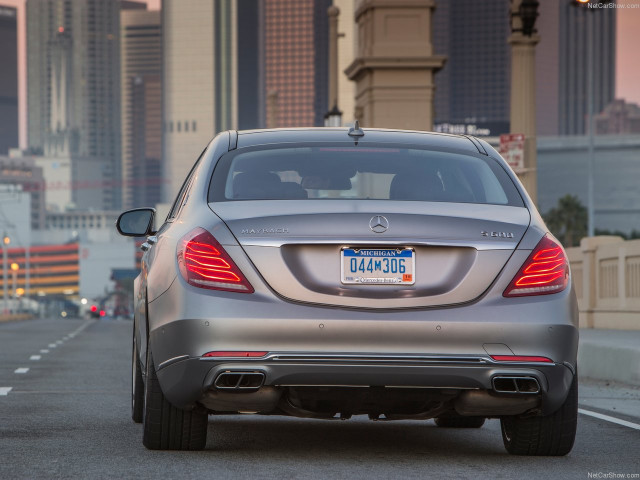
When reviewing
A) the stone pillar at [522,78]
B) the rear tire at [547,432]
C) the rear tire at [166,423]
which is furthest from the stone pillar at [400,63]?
the rear tire at [166,423]

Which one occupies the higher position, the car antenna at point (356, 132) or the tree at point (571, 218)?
the car antenna at point (356, 132)

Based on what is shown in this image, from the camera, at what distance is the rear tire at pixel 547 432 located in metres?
7.11

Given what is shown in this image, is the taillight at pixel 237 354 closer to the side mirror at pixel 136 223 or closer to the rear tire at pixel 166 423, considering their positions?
the rear tire at pixel 166 423

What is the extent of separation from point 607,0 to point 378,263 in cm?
2161

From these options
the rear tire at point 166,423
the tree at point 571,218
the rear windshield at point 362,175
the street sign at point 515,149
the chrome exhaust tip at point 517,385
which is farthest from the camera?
the tree at point 571,218

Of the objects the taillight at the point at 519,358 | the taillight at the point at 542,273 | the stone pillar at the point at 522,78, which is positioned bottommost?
the taillight at the point at 519,358

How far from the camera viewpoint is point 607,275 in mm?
25297

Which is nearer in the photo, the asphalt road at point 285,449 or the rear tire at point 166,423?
the asphalt road at point 285,449

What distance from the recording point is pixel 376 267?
21.4 feet

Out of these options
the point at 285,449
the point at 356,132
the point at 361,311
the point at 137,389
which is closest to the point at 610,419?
the point at 285,449

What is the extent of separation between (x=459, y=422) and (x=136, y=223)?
94.9 inches

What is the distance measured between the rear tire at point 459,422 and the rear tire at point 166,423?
232 cm

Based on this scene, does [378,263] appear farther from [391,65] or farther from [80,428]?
[391,65]

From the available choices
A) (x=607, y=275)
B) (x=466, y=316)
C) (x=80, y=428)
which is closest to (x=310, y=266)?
(x=466, y=316)
